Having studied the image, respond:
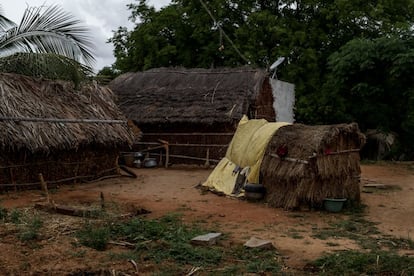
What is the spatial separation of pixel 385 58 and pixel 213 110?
6348 mm

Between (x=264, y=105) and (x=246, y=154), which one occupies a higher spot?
(x=264, y=105)

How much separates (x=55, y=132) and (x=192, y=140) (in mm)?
6897

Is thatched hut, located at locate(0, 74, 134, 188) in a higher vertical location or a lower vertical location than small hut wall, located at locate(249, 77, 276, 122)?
lower

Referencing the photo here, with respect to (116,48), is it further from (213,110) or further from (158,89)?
(213,110)

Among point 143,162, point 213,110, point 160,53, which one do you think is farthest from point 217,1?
point 143,162

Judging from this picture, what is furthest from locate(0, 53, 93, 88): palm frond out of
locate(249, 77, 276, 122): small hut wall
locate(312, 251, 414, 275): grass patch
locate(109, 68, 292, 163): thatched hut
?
locate(249, 77, 276, 122): small hut wall

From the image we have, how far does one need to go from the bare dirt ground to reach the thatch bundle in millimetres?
382

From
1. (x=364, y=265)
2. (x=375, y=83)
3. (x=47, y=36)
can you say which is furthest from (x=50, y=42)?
(x=375, y=83)

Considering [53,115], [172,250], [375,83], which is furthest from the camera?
[375,83]

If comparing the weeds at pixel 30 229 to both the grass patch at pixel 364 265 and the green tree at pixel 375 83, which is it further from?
the green tree at pixel 375 83

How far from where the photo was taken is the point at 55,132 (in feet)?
39.2

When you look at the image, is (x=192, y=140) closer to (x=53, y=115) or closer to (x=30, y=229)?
(x=53, y=115)

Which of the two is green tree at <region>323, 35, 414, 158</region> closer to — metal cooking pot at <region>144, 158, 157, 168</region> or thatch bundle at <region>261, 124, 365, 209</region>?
thatch bundle at <region>261, 124, 365, 209</region>

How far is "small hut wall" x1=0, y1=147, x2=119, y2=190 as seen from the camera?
1132 cm
